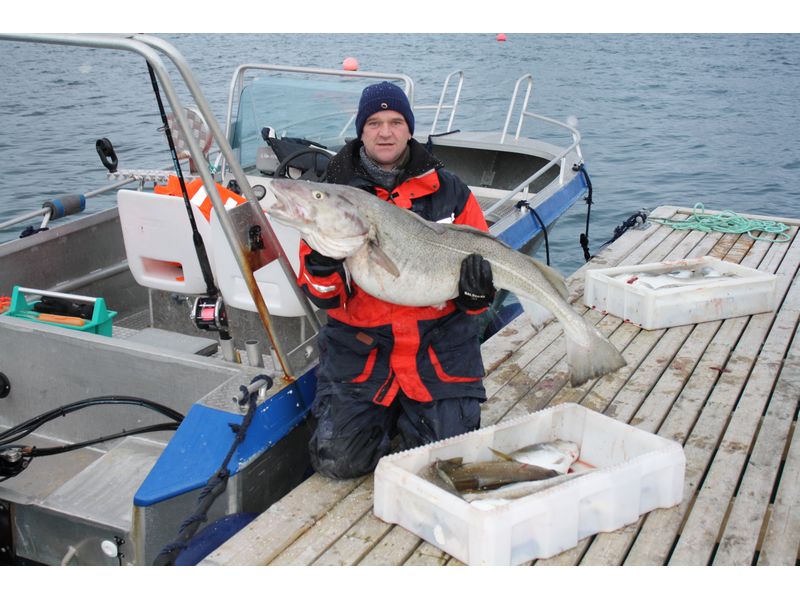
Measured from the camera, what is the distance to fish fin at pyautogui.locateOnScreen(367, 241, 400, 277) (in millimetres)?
3393

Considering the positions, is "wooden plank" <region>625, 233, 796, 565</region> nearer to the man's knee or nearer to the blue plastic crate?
the man's knee

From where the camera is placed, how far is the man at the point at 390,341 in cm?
388

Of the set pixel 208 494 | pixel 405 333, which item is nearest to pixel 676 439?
pixel 405 333

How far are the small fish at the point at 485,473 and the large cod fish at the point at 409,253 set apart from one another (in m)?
0.47

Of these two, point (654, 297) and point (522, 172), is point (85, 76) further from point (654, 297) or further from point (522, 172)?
point (654, 297)

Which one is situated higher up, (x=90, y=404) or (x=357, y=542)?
(x=90, y=404)

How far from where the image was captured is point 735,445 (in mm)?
4410

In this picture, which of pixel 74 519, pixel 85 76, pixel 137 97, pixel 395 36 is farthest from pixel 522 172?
pixel 395 36

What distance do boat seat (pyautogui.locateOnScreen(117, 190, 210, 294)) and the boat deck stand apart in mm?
1749

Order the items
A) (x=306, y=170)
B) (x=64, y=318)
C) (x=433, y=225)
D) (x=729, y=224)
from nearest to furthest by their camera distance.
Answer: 1. (x=433, y=225)
2. (x=64, y=318)
3. (x=306, y=170)
4. (x=729, y=224)

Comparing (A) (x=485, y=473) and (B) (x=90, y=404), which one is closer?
(A) (x=485, y=473)

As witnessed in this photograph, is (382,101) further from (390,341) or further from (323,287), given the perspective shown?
(390,341)

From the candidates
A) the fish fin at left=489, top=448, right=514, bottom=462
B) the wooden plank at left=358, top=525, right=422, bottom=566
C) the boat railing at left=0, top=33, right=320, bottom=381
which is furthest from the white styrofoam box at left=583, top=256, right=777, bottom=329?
the wooden plank at left=358, top=525, right=422, bottom=566

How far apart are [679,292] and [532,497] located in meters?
3.22
